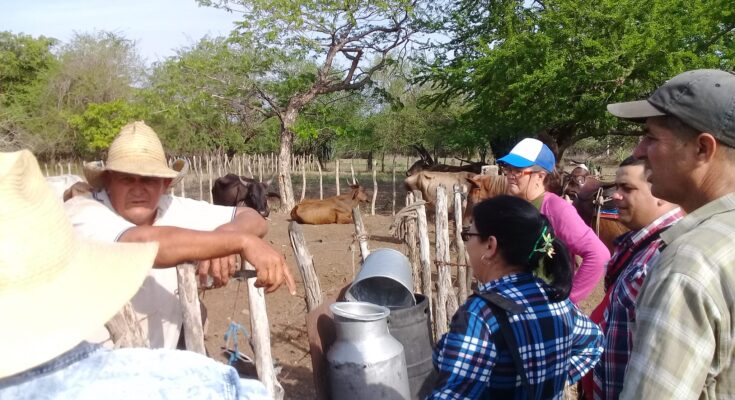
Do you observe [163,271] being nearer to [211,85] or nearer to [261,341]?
[261,341]

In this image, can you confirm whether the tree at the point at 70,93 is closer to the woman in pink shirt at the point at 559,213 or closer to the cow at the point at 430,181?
the cow at the point at 430,181

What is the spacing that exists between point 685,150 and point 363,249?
3192mm

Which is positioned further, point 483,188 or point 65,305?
point 483,188

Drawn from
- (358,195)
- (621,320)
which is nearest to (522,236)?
(621,320)

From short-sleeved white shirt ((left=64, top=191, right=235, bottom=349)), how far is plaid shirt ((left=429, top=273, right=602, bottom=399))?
1138 mm

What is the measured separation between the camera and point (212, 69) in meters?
17.2

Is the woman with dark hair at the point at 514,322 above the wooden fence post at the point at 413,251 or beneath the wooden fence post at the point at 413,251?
above

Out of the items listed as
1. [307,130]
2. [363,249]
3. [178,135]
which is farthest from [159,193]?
[178,135]

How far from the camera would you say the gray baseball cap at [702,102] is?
1.29m

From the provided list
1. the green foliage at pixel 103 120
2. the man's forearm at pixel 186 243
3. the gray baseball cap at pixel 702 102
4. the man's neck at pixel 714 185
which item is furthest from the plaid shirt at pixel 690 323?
the green foliage at pixel 103 120

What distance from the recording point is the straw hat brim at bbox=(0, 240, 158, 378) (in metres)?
0.86

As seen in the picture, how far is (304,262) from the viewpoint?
364cm

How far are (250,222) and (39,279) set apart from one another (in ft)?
4.67

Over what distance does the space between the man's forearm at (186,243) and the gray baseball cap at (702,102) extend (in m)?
1.23
